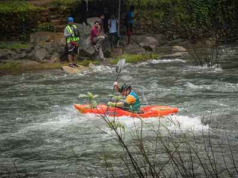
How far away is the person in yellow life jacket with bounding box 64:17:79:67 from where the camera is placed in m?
18.1

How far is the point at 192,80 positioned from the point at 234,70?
221 cm

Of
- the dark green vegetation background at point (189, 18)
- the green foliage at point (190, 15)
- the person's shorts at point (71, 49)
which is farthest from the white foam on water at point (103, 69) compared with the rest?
the green foliage at point (190, 15)

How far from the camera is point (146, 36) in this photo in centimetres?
2358

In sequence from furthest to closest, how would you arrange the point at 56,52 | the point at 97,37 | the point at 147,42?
the point at 147,42
the point at 56,52
the point at 97,37

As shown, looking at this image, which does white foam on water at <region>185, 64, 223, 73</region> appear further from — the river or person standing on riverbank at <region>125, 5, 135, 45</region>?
person standing on riverbank at <region>125, 5, 135, 45</region>

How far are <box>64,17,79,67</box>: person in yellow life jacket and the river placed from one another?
3.67ft

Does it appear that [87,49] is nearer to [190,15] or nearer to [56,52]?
[56,52]

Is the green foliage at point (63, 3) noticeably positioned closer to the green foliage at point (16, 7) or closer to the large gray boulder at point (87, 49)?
the green foliage at point (16, 7)

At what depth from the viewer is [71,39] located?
723 inches

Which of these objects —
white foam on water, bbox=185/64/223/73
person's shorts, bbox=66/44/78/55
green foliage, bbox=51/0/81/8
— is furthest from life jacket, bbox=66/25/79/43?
green foliage, bbox=51/0/81/8

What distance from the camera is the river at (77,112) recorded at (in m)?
8.92

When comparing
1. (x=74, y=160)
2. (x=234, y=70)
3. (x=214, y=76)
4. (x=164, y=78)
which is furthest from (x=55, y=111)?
(x=234, y=70)

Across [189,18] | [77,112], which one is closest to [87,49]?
[189,18]

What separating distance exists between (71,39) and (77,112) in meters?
6.36
